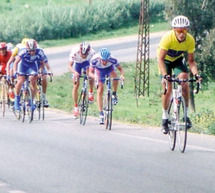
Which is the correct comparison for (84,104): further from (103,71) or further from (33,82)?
(33,82)

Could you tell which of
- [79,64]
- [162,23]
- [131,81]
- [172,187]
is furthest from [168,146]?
[162,23]

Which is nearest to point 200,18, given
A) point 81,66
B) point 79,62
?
point 81,66

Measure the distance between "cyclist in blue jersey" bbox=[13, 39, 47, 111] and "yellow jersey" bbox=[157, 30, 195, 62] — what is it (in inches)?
257

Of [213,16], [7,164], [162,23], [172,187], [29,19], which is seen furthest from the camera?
[162,23]

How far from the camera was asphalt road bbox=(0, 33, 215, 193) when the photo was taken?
11.1 meters

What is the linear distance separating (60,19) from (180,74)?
155ft

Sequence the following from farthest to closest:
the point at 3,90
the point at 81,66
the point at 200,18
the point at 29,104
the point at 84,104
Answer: the point at 200,18 < the point at 3,90 < the point at 81,66 < the point at 29,104 < the point at 84,104

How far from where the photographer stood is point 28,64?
68.0ft

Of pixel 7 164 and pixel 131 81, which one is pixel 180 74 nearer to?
pixel 7 164

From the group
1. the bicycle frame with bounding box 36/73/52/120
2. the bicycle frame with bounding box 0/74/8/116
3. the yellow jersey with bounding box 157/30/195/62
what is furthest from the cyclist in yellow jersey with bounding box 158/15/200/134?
the bicycle frame with bounding box 0/74/8/116

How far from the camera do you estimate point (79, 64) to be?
70.4 ft

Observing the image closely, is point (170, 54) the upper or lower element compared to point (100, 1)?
lower

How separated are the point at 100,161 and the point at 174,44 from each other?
2.33 m

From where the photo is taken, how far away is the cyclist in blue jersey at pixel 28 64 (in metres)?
20.5
